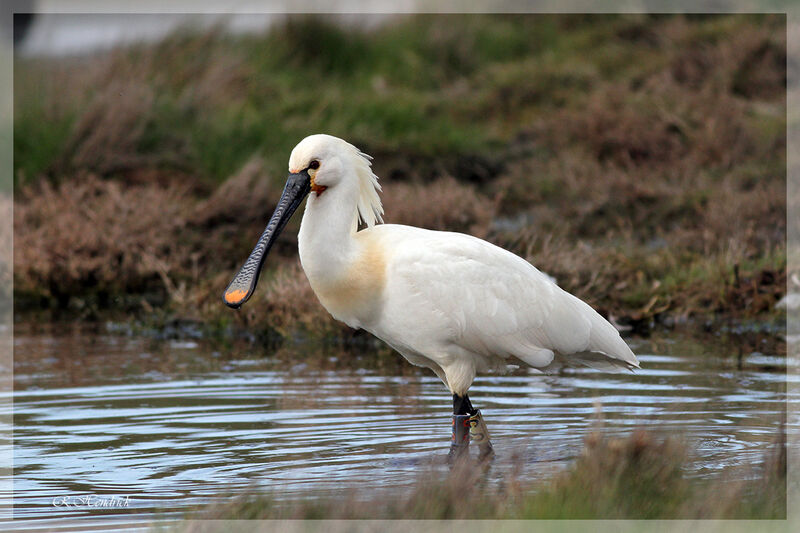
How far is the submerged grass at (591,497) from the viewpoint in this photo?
15.8 ft

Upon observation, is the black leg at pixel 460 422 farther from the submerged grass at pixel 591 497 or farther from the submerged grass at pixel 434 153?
the submerged grass at pixel 434 153

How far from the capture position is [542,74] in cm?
1908

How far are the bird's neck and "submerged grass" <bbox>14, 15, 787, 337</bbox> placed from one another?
3.58 meters

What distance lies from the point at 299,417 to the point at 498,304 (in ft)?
5.20

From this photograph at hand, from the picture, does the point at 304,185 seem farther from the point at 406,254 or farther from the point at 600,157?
the point at 600,157

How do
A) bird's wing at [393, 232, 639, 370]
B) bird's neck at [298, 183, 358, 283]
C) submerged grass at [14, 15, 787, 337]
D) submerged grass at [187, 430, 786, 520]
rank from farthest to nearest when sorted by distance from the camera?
submerged grass at [14, 15, 787, 337], bird's wing at [393, 232, 639, 370], bird's neck at [298, 183, 358, 283], submerged grass at [187, 430, 786, 520]

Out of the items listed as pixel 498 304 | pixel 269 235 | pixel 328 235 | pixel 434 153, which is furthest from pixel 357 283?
pixel 434 153

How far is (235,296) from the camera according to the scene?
23.9ft

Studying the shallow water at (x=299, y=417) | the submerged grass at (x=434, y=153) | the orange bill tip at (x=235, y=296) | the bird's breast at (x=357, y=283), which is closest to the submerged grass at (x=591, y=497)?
the shallow water at (x=299, y=417)

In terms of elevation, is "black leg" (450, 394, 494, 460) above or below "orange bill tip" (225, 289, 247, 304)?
below

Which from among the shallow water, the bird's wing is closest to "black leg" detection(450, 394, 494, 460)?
the shallow water

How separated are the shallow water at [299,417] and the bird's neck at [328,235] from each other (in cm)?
98

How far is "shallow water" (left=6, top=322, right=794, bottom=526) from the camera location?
6.31 m

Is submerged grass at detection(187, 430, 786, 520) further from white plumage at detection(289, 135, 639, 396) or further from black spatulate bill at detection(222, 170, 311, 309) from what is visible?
black spatulate bill at detection(222, 170, 311, 309)
